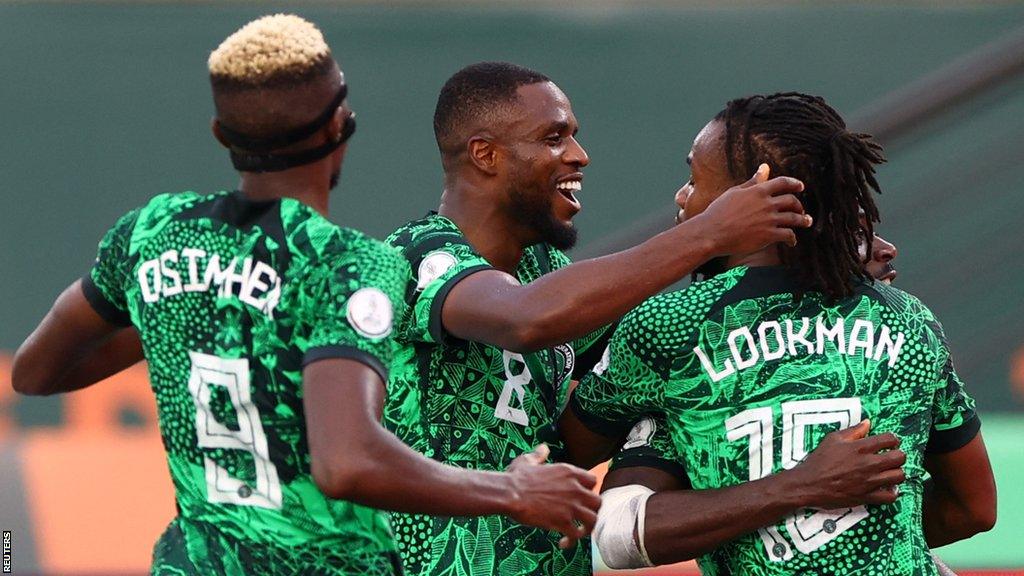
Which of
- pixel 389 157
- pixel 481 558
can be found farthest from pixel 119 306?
pixel 389 157

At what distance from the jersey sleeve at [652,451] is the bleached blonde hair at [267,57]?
1.04 m

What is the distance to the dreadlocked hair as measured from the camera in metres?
3.09

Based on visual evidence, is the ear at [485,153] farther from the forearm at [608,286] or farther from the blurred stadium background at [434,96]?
the blurred stadium background at [434,96]

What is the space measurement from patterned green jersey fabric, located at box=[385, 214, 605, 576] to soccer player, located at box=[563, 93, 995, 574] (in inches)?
8.9

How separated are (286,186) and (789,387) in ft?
3.29

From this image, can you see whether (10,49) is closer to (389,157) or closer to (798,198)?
(389,157)

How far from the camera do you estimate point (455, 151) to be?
11.8 feet

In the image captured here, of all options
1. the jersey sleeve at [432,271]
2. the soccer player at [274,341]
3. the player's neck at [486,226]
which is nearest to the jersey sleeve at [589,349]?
the player's neck at [486,226]

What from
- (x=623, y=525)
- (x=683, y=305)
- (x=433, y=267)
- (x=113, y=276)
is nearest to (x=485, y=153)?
(x=433, y=267)

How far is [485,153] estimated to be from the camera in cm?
354

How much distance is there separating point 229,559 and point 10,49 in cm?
593

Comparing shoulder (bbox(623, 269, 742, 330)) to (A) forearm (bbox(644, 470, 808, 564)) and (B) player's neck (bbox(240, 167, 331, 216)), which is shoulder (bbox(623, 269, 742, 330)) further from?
(B) player's neck (bbox(240, 167, 331, 216))

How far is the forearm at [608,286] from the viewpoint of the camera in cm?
291

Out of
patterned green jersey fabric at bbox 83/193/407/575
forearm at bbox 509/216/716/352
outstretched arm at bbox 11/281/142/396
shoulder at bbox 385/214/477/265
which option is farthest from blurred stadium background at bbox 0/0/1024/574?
patterned green jersey fabric at bbox 83/193/407/575
